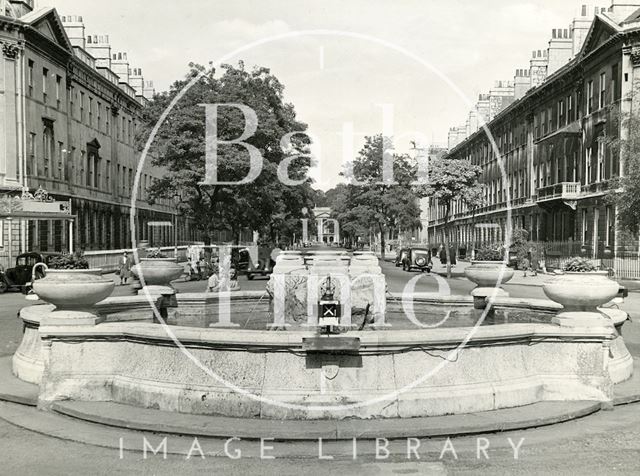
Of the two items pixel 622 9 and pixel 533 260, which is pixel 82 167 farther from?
pixel 622 9

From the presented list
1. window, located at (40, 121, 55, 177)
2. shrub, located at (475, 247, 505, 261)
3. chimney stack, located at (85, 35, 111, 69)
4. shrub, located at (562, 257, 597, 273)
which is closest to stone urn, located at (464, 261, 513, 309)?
shrub, located at (475, 247, 505, 261)

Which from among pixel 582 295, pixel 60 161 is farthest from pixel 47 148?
pixel 582 295

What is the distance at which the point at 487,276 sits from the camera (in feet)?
48.4

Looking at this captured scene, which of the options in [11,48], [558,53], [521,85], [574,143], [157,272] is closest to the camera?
[157,272]

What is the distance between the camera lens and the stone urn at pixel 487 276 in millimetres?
14500

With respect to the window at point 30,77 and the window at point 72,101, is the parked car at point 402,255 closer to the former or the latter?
the window at point 72,101

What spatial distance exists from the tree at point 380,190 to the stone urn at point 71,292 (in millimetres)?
56515

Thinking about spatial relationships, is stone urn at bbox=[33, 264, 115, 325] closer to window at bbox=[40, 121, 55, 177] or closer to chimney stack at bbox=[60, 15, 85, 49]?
window at bbox=[40, 121, 55, 177]

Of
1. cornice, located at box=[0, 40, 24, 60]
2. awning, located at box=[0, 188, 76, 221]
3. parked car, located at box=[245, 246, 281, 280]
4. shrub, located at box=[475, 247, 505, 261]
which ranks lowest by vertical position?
parked car, located at box=[245, 246, 281, 280]

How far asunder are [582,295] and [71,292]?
22.1ft

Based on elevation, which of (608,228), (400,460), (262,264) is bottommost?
(400,460)

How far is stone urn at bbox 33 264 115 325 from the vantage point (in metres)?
9.17

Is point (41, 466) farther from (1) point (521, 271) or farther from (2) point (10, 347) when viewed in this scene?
(1) point (521, 271)

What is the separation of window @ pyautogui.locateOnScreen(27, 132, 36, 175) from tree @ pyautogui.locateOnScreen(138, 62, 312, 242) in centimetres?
715
